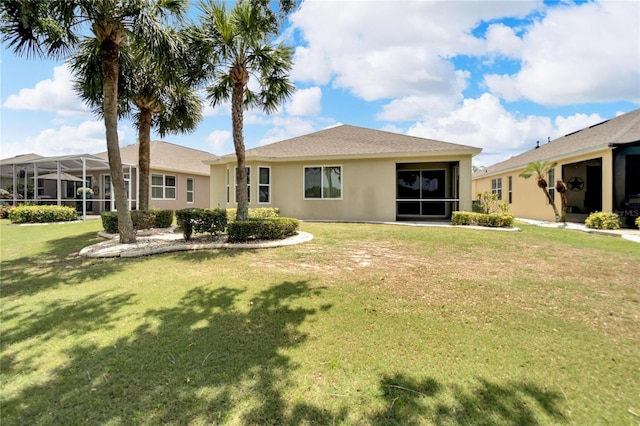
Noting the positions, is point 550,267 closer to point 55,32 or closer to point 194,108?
point 55,32

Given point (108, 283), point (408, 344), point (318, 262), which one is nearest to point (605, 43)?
point (318, 262)

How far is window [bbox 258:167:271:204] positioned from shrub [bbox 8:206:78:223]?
9.71m

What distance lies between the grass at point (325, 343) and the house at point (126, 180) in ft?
52.8

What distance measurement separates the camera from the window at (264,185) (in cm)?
1612

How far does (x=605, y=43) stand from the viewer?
1139cm

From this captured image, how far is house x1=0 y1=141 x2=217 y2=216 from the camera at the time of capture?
68.6ft

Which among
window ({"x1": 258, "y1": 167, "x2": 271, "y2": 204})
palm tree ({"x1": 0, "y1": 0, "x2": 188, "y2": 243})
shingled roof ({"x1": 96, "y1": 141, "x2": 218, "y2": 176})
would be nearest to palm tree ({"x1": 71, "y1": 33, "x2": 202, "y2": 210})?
palm tree ({"x1": 0, "y1": 0, "x2": 188, "y2": 243})

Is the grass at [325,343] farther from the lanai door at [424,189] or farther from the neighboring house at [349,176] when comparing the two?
the lanai door at [424,189]

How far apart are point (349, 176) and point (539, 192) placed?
1075 centimetres

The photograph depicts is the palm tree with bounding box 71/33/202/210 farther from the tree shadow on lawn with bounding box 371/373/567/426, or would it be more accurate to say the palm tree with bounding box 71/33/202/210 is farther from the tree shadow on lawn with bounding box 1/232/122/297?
the tree shadow on lawn with bounding box 371/373/567/426

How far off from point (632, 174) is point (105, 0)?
19305mm

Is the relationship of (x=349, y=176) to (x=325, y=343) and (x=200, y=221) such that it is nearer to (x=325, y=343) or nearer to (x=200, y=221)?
(x=200, y=221)

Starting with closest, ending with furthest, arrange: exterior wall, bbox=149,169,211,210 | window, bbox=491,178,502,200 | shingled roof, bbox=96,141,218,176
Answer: exterior wall, bbox=149,169,211,210 < shingled roof, bbox=96,141,218,176 < window, bbox=491,178,502,200

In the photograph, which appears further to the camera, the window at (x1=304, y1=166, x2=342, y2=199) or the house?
the house
